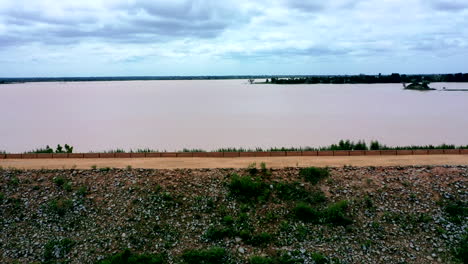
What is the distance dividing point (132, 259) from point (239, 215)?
295 cm

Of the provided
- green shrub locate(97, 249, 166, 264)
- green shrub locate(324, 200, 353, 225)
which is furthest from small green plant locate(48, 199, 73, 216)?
green shrub locate(324, 200, 353, 225)

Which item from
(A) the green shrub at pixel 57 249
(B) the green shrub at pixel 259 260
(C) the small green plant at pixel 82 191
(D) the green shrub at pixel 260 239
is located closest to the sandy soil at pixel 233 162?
(C) the small green plant at pixel 82 191

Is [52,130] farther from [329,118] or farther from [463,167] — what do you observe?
[463,167]

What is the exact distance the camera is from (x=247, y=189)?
37.9 feet

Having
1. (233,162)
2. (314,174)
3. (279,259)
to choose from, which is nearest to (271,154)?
(233,162)

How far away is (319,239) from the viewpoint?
395 inches

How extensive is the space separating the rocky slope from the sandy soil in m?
0.75

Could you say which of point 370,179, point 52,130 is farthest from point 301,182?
point 52,130

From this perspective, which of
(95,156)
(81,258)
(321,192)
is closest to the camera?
(81,258)

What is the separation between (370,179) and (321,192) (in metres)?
1.68

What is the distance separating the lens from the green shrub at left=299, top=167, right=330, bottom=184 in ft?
39.5

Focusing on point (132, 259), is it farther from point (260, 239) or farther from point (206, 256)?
point (260, 239)

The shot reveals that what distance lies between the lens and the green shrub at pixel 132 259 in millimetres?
9391

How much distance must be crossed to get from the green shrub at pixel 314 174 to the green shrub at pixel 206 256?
12.4 ft
